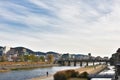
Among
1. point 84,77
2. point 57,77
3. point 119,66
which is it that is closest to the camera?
point 119,66

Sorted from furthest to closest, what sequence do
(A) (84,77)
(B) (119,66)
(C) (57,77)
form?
(A) (84,77)
(C) (57,77)
(B) (119,66)

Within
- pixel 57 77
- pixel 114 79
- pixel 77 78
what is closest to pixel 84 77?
pixel 77 78

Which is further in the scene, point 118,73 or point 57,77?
point 57,77

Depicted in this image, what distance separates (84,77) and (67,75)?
5.14 m

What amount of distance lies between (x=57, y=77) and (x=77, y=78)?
593 centimetres

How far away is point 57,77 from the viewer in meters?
65.9

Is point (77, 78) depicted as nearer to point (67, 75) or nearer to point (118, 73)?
point (67, 75)

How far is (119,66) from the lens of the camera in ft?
150

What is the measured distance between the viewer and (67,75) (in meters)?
68.3

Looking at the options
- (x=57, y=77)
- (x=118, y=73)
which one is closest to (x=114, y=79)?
(x=118, y=73)

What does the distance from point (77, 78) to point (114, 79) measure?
75.3 feet

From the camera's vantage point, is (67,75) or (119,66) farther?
(67,75)

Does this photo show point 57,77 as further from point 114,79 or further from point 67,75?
point 114,79

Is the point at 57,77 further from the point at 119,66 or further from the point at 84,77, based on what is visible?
the point at 119,66
